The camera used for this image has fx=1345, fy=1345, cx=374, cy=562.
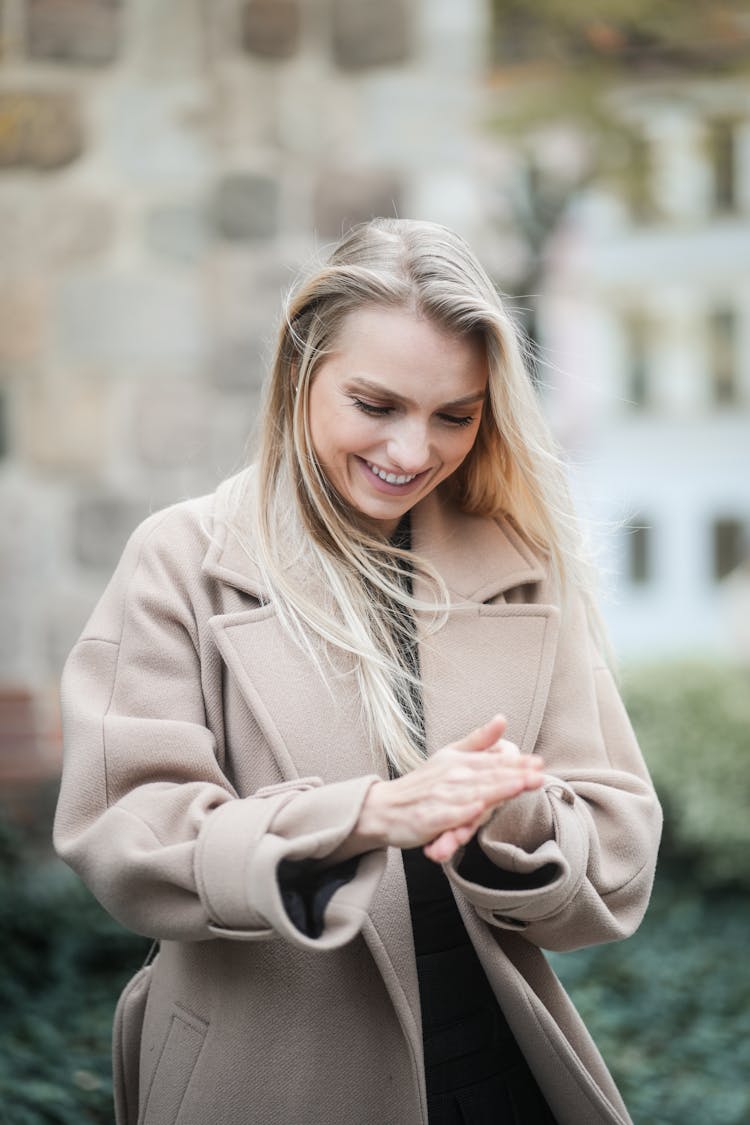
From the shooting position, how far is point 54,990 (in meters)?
4.18

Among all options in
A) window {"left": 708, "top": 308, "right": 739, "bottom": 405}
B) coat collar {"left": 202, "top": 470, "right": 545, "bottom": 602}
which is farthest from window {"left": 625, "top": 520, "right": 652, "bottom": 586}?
coat collar {"left": 202, "top": 470, "right": 545, "bottom": 602}

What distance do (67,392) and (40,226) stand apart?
60cm

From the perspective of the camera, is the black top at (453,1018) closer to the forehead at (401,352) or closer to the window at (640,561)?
the forehead at (401,352)

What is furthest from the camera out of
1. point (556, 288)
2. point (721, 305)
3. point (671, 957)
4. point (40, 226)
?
point (721, 305)

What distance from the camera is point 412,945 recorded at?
1.91m

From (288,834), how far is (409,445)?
0.57m

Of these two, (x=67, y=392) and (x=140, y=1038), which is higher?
(x=67, y=392)

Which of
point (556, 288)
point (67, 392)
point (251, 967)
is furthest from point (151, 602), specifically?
point (556, 288)

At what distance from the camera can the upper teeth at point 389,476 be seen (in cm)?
195

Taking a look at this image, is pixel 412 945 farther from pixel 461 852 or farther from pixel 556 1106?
pixel 556 1106

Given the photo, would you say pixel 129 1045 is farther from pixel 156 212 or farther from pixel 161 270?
pixel 156 212

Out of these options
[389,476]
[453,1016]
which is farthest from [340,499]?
[453,1016]

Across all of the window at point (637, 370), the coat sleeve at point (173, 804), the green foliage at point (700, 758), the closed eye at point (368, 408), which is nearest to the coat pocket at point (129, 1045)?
the coat sleeve at point (173, 804)

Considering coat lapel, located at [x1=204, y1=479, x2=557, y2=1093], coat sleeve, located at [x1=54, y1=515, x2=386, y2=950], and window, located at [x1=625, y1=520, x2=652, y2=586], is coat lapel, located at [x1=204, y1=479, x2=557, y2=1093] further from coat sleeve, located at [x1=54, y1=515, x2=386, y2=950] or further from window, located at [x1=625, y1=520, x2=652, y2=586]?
window, located at [x1=625, y1=520, x2=652, y2=586]
